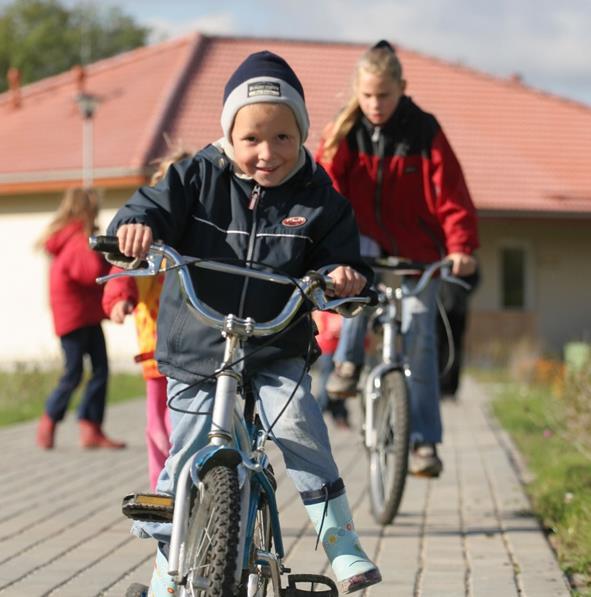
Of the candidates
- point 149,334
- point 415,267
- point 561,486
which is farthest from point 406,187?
point 561,486

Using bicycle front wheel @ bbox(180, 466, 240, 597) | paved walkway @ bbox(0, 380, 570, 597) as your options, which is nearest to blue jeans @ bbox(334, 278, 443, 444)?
paved walkway @ bbox(0, 380, 570, 597)

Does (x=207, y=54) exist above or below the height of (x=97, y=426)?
above

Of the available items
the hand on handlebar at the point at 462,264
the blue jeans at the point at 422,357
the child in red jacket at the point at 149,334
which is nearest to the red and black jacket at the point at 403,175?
the hand on handlebar at the point at 462,264

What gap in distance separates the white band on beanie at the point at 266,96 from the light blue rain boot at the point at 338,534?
1102 mm

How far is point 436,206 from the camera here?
7238mm

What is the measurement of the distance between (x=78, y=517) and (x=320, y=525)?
334 centimetres

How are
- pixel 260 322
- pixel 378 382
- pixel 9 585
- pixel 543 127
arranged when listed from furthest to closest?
pixel 543 127 < pixel 378 382 < pixel 9 585 < pixel 260 322

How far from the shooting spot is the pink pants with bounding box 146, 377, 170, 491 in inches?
247

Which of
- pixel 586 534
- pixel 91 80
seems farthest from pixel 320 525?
pixel 91 80

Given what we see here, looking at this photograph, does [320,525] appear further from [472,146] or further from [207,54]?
[207,54]

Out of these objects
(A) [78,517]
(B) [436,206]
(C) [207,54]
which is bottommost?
(A) [78,517]

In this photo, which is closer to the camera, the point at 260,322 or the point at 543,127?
the point at 260,322

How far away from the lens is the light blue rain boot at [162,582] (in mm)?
3988

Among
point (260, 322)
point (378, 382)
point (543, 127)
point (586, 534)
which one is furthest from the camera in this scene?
point (543, 127)
